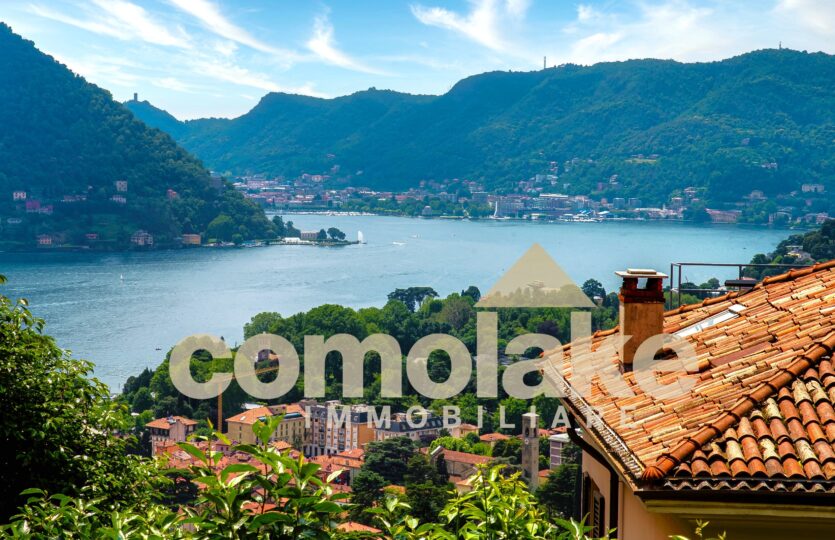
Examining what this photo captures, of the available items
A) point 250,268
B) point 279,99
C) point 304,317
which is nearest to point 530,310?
point 304,317

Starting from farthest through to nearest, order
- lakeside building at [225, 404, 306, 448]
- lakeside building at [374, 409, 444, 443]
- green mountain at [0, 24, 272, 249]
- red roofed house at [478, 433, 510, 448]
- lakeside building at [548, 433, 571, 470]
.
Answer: green mountain at [0, 24, 272, 249] → lakeside building at [374, 409, 444, 443] → lakeside building at [225, 404, 306, 448] → red roofed house at [478, 433, 510, 448] → lakeside building at [548, 433, 571, 470]

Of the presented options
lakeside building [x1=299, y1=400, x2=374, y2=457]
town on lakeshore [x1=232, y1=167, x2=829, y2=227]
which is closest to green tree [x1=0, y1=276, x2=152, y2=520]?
lakeside building [x1=299, y1=400, x2=374, y2=457]

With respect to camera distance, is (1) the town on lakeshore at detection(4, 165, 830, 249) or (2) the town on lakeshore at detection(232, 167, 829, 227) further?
(2) the town on lakeshore at detection(232, 167, 829, 227)

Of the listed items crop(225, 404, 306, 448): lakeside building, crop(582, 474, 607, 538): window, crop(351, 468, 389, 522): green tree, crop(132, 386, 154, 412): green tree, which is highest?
crop(582, 474, 607, 538): window

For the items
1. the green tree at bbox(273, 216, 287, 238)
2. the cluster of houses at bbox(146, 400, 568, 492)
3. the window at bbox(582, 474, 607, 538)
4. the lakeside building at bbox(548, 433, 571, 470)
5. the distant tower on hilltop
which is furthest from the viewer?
the green tree at bbox(273, 216, 287, 238)

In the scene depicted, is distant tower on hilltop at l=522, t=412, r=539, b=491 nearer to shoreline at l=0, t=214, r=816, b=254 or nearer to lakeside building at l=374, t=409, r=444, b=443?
lakeside building at l=374, t=409, r=444, b=443

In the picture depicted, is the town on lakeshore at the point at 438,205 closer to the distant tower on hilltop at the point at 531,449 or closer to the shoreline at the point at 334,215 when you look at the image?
the shoreline at the point at 334,215

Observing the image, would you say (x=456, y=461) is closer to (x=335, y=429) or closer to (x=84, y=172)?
(x=335, y=429)
